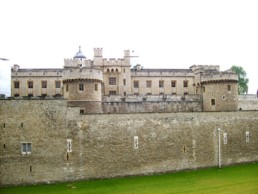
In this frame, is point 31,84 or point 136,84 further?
point 136,84

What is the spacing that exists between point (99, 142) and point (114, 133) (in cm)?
170

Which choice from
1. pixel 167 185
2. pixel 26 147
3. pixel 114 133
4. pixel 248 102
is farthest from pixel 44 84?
pixel 167 185

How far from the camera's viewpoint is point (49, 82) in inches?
2281

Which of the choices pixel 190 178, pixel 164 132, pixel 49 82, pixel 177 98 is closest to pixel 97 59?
pixel 49 82

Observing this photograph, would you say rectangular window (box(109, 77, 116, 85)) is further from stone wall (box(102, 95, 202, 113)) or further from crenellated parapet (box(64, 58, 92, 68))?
stone wall (box(102, 95, 202, 113))

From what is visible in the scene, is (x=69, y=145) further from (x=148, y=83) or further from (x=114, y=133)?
(x=148, y=83)

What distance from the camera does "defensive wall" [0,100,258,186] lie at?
33.2 m

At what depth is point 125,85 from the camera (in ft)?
187

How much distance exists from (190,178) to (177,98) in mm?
17787

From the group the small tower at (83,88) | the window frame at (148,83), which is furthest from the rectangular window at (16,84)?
the window frame at (148,83)

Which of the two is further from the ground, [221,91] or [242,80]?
[242,80]

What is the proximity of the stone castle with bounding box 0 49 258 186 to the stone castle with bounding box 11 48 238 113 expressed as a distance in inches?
5.1

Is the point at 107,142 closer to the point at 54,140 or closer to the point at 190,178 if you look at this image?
the point at 54,140

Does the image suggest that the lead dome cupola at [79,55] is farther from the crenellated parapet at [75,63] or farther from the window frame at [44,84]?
the window frame at [44,84]
